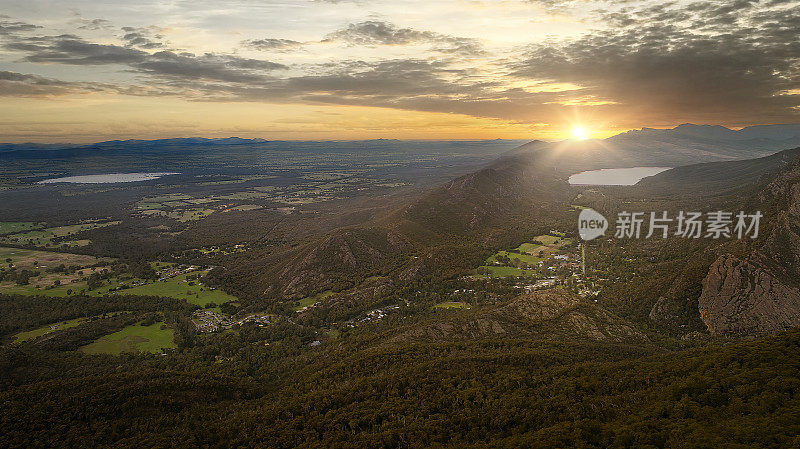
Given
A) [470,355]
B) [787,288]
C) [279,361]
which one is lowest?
[279,361]

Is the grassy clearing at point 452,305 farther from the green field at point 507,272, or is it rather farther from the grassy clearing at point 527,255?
the green field at point 507,272

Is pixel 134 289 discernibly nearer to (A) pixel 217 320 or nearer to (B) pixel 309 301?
(A) pixel 217 320

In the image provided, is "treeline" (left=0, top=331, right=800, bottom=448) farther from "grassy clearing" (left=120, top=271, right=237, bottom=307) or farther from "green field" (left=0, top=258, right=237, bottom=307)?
"green field" (left=0, top=258, right=237, bottom=307)

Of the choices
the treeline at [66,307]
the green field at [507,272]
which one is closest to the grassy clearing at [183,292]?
the treeline at [66,307]

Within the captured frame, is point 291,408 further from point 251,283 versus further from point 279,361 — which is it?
point 251,283

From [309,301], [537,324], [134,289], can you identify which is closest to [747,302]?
[537,324]

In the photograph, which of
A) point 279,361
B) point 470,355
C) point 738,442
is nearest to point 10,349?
point 279,361
